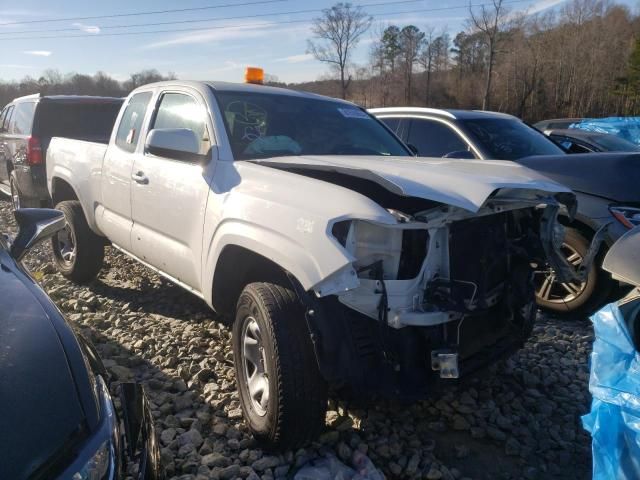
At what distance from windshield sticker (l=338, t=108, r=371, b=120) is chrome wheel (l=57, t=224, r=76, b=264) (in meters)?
2.96

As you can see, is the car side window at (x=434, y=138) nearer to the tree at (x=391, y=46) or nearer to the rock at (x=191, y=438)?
the rock at (x=191, y=438)

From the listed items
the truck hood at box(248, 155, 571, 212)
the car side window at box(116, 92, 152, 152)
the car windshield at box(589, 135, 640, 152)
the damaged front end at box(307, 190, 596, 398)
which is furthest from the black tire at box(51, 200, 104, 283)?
the car windshield at box(589, 135, 640, 152)

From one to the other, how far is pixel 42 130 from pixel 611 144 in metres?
9.23

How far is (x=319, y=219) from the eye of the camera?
2248mm

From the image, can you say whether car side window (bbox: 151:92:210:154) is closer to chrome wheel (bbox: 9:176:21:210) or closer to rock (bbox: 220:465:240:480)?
rock (bbox: 220:465:240:480)

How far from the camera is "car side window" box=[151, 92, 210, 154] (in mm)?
3473

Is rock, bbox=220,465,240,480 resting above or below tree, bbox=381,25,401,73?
below

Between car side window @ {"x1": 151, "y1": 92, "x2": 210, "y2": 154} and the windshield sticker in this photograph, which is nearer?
car side window @ {"x1": 151, "y1": 92, "x2": 210, "y2": 154}

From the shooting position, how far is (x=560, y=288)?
177 inches

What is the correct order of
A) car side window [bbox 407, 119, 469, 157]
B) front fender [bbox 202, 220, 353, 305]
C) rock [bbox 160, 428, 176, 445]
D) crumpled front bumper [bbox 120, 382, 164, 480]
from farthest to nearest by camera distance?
car side window [bbox 407, 119, 469, 157] < rock [bbox 160, 428, 176, 445] < front fender [bbox 202, 220, 353, 305] < crumpled front bumper [bbox 120, 382, 164, 480]

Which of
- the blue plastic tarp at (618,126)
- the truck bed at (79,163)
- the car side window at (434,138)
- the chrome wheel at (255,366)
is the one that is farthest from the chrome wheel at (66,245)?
the blue plastic tarp at (618,126)

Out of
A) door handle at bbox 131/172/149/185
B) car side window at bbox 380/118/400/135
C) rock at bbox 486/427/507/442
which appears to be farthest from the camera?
car side window at bbox 380/118/400/135

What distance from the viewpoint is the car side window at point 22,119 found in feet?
24.1

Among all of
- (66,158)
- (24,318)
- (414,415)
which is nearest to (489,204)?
(414,415)
